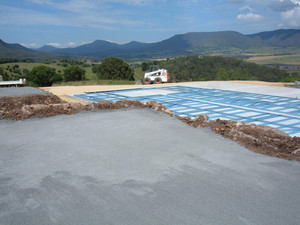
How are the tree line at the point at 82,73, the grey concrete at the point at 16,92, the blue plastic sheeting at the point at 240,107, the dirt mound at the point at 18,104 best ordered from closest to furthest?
the dirt mound at the point at 18,104 → the blue plastic sheeting at the point at 240,107 → the grey concrete at the point at 16,92 → the tree line at the point at 82,73

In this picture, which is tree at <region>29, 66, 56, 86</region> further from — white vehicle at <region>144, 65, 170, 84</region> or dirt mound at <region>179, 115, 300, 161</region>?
dirt mound at <region>179, 115, 300, 161</region>

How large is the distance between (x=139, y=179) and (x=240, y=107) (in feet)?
24.9

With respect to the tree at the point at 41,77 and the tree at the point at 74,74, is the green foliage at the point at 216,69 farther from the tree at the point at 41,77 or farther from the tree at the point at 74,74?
the tree at the point at 41,77

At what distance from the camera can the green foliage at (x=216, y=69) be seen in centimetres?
4824

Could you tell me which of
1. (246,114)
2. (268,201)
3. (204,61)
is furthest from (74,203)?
(204,61)

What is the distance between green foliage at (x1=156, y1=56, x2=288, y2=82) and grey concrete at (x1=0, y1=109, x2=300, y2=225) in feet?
139

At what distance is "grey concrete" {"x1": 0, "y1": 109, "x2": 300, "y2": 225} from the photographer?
8.04 feet

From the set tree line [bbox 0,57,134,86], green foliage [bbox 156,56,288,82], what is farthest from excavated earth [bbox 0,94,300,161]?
green foliage [bbox 156,56,288,82]

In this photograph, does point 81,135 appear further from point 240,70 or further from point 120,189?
point 240,70

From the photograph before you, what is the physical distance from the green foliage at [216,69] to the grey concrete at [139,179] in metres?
42.3

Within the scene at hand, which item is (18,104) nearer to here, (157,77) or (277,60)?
(157,77)

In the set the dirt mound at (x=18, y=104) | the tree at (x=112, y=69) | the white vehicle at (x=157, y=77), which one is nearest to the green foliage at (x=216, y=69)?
the tree at (x=112, y=69)

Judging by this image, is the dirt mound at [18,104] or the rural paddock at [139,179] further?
the dirt mound at [18,104]

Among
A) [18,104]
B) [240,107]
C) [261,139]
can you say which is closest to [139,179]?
[261,139]
